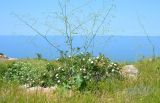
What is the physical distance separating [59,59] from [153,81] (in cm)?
379

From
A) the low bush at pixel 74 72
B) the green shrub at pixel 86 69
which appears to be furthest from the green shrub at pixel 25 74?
the green shrub at pixel 86 69

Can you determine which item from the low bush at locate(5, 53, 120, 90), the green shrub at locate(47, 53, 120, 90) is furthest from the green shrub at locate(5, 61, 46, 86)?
the green shrub at locate(47, 53, 120, 90)

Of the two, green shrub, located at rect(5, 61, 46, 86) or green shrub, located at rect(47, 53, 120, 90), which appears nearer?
green shrub, located at rect(47, 53, 120, 90)

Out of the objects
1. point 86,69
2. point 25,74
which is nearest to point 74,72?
point 86,69

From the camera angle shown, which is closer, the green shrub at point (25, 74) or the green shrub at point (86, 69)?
the green shrub at point (86, 69)

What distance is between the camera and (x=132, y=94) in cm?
776

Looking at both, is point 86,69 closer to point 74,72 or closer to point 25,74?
point 74,72

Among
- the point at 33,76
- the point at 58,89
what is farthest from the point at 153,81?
the point at 33,76

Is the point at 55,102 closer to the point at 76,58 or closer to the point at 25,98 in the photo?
the point at 25,98

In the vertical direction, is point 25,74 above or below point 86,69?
below

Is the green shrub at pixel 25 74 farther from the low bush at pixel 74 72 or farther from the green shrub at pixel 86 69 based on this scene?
the green shrub at pixel 86 69

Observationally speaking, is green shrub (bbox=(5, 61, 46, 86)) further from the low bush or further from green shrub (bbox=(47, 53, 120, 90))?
green shrub (bbox=(47, 53, 120, 90))

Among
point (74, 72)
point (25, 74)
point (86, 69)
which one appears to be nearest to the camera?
point (74, 72)

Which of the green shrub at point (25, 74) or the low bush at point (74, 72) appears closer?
the low bush at point (74, 72)
